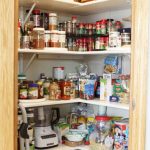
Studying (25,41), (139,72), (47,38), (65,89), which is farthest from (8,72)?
(65,89)

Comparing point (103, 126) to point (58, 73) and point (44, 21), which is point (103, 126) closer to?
point (58, 73)

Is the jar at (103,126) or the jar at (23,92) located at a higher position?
the jar at (23,92)

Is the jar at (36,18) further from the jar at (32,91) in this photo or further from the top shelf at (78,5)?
the jar at (32,91)

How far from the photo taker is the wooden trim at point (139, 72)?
5.00ft

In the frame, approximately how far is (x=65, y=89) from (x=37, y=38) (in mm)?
505

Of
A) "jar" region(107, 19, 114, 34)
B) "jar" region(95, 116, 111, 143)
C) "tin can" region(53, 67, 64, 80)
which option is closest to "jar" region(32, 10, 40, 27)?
"tin can" region(53, 67, 64, 80)

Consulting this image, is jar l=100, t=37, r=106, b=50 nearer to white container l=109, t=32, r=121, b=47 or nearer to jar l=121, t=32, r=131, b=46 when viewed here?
white container l=109, t=32, r=121, b=47

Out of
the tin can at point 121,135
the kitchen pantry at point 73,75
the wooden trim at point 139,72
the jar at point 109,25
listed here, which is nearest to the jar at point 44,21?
the kitchen pantry at point 73,75

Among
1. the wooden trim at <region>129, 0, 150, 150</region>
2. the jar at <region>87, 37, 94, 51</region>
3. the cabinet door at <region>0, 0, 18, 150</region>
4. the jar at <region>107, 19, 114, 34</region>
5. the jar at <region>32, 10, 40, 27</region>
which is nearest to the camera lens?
the cabinet door at <region>0, 0, 18, 150</region>

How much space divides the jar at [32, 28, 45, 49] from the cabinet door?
87 centimetres

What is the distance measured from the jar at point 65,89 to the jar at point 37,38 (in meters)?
0.40

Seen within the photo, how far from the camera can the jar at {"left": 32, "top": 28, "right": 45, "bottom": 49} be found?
1.99 metres

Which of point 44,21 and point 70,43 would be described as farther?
point 70,43

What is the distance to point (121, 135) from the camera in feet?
6.66
